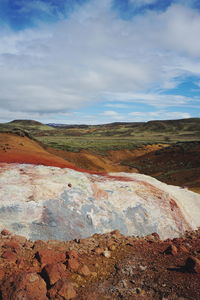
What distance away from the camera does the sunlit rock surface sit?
300 inches

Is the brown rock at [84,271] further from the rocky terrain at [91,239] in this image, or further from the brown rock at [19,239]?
the brown rock at [19,239]

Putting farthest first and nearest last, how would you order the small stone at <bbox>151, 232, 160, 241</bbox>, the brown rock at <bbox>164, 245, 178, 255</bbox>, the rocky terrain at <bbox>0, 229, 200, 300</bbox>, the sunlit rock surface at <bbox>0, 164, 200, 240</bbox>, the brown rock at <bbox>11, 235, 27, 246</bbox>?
the small stone at <bbox>151, 232, 160, 241</bbox>
the sunlit rock surface at <bbox>0, 164, 200, 240</bbox>
the brown rock at <bbox>11, 235, 27, 246</bbox>
the brown rock at <bbox>164, 245, 178, 255</bbox>
the rocky terrain at <bbox>0, 229, 200, 300</bbox>

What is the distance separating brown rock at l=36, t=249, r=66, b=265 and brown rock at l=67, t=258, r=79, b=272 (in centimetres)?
26

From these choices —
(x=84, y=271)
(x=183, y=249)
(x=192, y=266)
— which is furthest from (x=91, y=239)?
(x=192, y=266)

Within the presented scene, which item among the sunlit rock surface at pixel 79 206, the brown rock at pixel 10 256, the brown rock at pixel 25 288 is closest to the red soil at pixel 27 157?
the sunlit rock surface at pixel 79 206

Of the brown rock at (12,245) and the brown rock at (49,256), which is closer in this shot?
the brown rock at (49,256)

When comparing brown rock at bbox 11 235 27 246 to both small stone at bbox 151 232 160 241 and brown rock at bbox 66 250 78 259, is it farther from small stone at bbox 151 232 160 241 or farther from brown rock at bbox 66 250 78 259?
small stone at bbox 151 232 160 241

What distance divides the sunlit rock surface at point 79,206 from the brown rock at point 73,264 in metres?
1.80

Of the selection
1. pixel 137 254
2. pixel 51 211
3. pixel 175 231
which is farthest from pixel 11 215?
pixel 175 231

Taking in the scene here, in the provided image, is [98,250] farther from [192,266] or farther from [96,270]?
[192,266]

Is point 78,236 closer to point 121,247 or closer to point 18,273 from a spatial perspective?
point 121,247

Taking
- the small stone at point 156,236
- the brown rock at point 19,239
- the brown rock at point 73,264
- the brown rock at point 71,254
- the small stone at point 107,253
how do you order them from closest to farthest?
the brown rock at point 73,264, the brown rock at point 71,254, the small stone at point 107,253, the brown rock at point 19,239, the small stone at point 156,236

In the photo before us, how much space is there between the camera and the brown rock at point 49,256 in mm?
5586

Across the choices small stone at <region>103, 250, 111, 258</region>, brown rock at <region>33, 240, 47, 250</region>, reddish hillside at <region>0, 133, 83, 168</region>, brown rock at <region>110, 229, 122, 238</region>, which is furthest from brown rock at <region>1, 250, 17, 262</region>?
reddish hillside at <region>0, 133, 83, 168</region>
